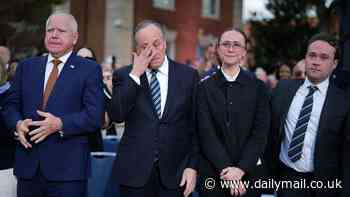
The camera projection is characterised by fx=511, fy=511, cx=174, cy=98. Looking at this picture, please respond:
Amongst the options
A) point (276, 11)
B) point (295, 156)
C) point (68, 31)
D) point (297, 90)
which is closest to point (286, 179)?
point (295, 156)

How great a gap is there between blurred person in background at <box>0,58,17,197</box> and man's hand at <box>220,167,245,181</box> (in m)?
1.47

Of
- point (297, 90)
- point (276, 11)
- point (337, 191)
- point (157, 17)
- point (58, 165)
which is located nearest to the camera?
point (58, 165)

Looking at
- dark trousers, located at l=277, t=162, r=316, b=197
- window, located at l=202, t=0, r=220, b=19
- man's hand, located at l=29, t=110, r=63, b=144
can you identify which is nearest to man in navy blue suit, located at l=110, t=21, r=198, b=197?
man's hand, located at l=29, t=110, r=63, b=144

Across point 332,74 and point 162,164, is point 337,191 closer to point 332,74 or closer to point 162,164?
point 332,74

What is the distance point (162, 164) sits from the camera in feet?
11.1

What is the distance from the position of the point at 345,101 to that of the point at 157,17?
1830cm

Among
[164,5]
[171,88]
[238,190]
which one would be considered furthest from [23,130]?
[164,5]

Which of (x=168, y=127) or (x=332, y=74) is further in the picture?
(x=332, y=74)

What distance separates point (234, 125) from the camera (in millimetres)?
3488

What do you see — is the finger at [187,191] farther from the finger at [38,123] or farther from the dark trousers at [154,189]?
the finger at [38,123]

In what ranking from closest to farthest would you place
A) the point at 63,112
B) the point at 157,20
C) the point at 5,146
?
the point at 63,112, the point at 5,146, the point at 157,20

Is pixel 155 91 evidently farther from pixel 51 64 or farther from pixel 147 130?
pixel 51 64

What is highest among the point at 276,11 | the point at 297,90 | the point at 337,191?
the point at 276,11

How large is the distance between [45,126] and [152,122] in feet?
Result: 2.26
